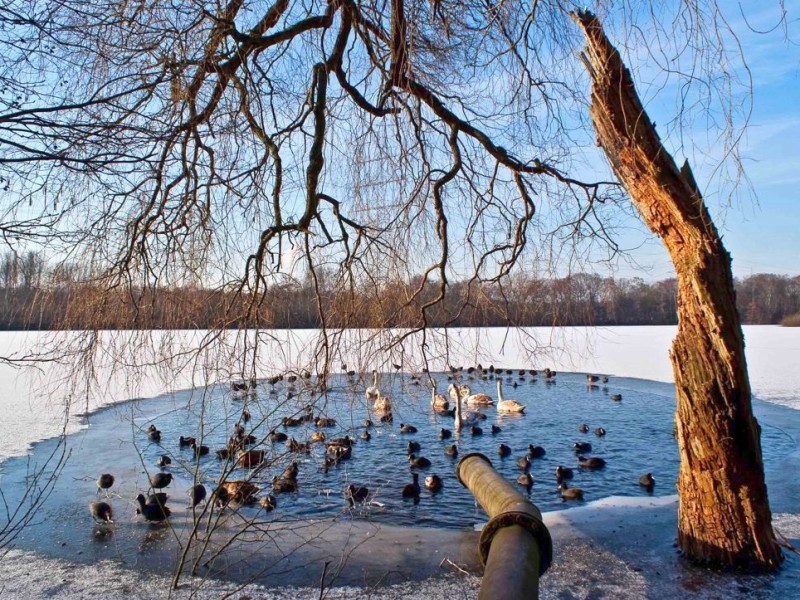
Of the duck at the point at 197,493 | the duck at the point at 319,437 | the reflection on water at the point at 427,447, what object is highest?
the duck at the point at 197,493

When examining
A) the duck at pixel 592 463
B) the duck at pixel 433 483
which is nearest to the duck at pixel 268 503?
the duck at pixel 433 483

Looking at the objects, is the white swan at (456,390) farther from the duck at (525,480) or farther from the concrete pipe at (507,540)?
the duck at (525,480)

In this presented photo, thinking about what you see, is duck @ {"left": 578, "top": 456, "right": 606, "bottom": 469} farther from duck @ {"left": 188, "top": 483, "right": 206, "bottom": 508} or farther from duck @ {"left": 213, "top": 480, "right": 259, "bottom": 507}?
duck @ {"left": 188, "top": 483, "right": 206, "bottom": 508}

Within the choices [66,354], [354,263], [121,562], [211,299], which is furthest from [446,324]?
[121,562]

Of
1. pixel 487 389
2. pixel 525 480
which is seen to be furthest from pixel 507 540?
pixel 487 389

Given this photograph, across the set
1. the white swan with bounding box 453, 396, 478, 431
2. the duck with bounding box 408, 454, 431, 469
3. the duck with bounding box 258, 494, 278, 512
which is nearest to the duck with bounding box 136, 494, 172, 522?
the duck with bounding box 258, 494, 278, 512

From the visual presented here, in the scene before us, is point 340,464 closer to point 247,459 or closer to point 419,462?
point 419,462

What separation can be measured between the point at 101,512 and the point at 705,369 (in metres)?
4.31

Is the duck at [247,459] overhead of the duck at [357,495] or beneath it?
overhead

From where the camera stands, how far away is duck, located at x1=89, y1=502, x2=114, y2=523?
14.9 feet

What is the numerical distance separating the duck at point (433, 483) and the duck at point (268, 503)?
1.38m

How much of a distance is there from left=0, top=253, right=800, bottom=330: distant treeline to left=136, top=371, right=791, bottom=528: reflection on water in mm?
420

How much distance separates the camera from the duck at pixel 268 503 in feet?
15.0

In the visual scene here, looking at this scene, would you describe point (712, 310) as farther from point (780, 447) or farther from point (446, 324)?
point (780, 447)
